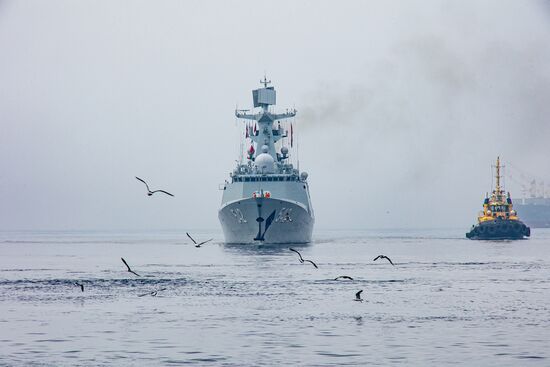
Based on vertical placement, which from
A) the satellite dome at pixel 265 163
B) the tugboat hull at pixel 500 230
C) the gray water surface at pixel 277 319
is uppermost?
the satellite dome at pixel 265 163

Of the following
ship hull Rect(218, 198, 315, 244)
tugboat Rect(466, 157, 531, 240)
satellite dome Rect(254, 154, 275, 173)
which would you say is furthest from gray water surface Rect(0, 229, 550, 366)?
tugboat Rect(466, 157, 531, 240)

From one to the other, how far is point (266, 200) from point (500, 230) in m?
62.4

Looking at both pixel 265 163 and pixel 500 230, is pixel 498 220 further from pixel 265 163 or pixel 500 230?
pixel 265 163

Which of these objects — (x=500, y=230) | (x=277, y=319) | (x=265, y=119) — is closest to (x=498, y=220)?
(x=500, y=230)

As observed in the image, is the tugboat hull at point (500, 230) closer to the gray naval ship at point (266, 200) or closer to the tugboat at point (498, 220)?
the tugboat at point (498, 220)

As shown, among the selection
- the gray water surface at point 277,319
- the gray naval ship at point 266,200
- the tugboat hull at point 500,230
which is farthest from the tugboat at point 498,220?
the gray water surface at point 277,319

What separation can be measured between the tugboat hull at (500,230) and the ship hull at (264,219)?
49594mm

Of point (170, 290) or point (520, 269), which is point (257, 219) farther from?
point (170, 290)

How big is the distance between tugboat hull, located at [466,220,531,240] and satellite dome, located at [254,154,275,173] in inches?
2112

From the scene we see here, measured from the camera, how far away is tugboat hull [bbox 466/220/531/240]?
178 metres

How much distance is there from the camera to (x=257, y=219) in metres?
134

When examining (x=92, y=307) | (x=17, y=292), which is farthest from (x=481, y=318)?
(x=17, y=292)

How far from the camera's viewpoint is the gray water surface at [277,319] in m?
38.8

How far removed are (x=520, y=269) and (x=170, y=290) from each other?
37554 millimetres
